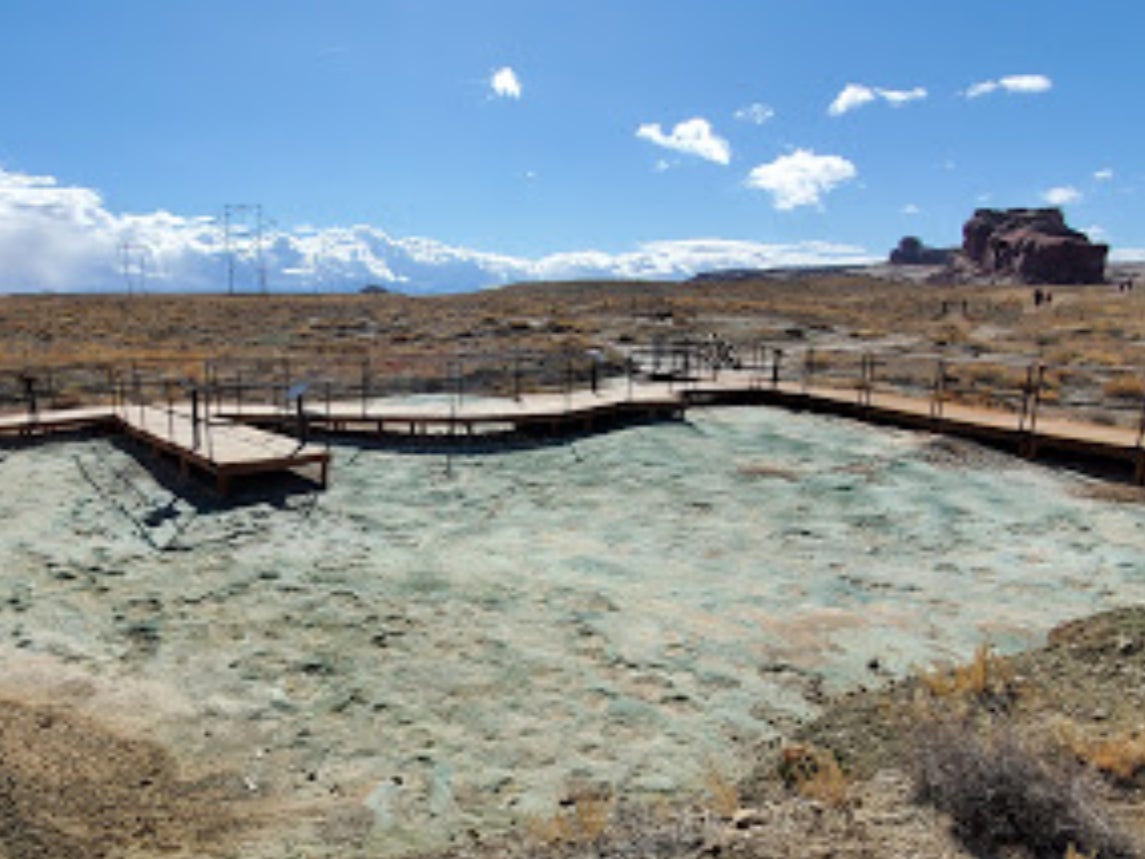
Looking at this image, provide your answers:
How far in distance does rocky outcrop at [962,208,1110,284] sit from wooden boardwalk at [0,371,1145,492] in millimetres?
145456

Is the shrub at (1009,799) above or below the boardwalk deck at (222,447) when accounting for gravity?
below

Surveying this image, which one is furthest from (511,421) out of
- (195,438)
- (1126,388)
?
(1126,388)

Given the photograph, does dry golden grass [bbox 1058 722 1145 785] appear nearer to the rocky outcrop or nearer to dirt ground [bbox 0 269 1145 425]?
dirt ground [bbox 0 269 1145 425]

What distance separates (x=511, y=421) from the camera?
18.9m

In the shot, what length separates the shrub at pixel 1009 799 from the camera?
16.2 feet

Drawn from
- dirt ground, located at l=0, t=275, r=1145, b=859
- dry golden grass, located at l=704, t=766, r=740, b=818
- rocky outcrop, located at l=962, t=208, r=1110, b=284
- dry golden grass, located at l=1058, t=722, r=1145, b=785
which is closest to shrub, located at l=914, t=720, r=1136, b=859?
dirt ground, located at l=0, t=275, r=1145, b=859

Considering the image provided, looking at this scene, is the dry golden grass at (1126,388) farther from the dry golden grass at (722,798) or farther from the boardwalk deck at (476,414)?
the dry golden grass at (722,798)

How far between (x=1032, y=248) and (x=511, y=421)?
159408 millimetres

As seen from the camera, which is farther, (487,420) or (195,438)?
(487,420)

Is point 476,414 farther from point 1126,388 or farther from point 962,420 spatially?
point 1126,388

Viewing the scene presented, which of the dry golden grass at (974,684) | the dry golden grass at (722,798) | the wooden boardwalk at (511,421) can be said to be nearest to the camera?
the dry golden grass at (722,798)

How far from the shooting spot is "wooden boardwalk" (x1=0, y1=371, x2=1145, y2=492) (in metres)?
15.4

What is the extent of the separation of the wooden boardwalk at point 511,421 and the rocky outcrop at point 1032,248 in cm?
14546

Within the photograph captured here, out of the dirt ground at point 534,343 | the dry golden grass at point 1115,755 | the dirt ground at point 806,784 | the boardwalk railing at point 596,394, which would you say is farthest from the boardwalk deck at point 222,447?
the dry golden grass at point 1115,755
